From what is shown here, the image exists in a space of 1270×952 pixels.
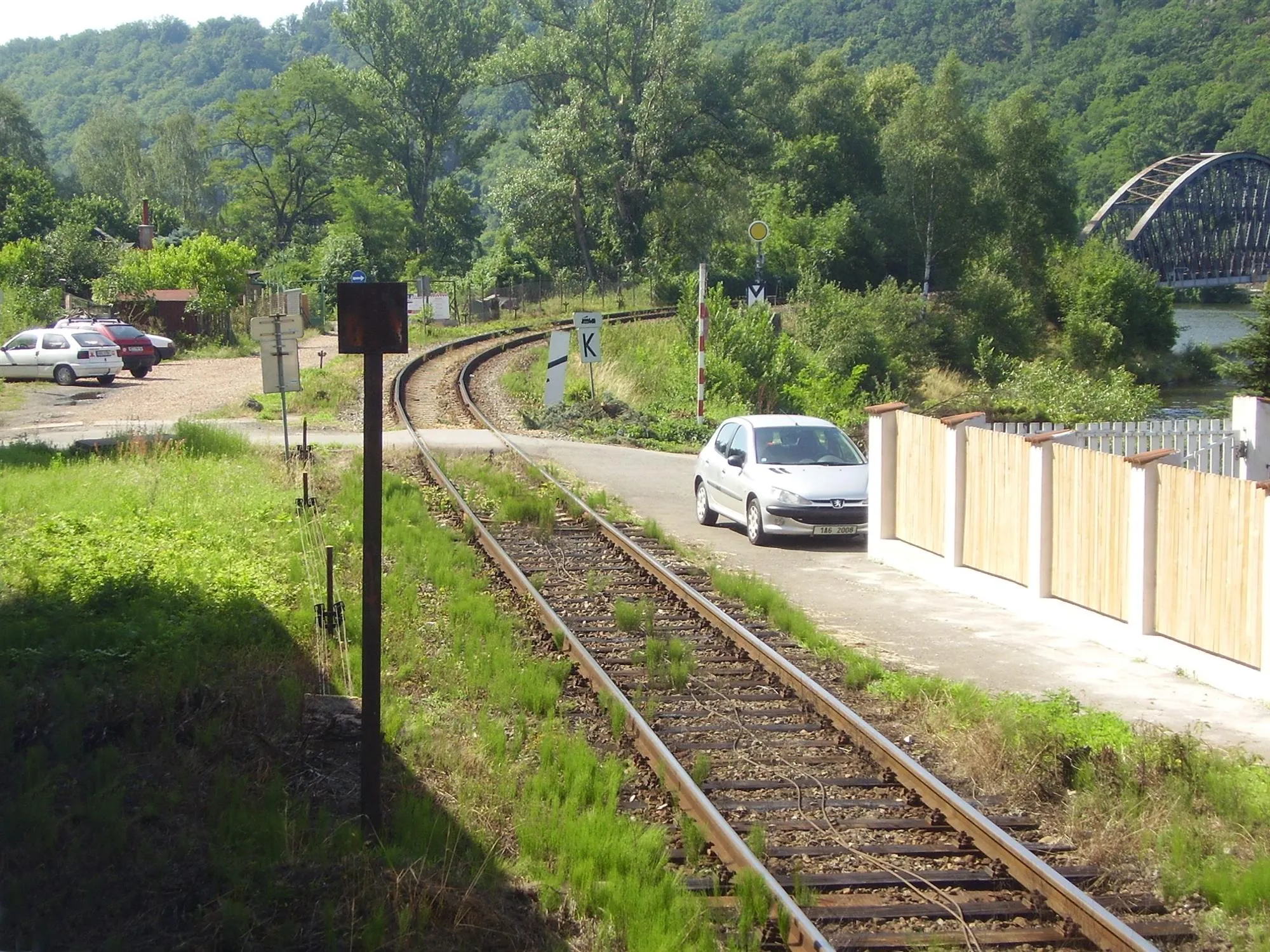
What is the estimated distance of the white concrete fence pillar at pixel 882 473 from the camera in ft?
50.9

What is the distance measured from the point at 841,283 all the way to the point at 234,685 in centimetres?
5537

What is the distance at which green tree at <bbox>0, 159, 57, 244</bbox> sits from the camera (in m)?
69.2

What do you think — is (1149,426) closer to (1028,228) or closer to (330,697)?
(330,697)

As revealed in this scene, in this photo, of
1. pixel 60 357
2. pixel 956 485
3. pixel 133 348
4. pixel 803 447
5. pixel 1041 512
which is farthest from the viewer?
pixel 133 348

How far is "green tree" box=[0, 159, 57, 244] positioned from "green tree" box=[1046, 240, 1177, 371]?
170 ft

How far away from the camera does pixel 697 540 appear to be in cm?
1719

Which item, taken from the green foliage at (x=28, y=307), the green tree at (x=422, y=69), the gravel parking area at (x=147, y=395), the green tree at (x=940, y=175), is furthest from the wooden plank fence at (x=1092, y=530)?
the green tree at (x=422, y=69)

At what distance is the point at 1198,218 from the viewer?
10319 centimetres

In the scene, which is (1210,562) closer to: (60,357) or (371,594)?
(371,594)

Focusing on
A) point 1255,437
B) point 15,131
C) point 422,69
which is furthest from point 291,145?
point 1255,437

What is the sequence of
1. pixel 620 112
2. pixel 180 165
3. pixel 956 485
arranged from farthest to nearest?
pixel 180 165 < pixel 620 112 < pixel 956 485

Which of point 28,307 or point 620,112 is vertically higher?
point 620,112

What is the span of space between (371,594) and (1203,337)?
76102 millimetres

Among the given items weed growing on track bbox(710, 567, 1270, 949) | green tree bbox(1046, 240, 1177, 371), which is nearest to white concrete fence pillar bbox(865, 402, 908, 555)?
weed growing on track bbox(710, 567, 1270, 949)
